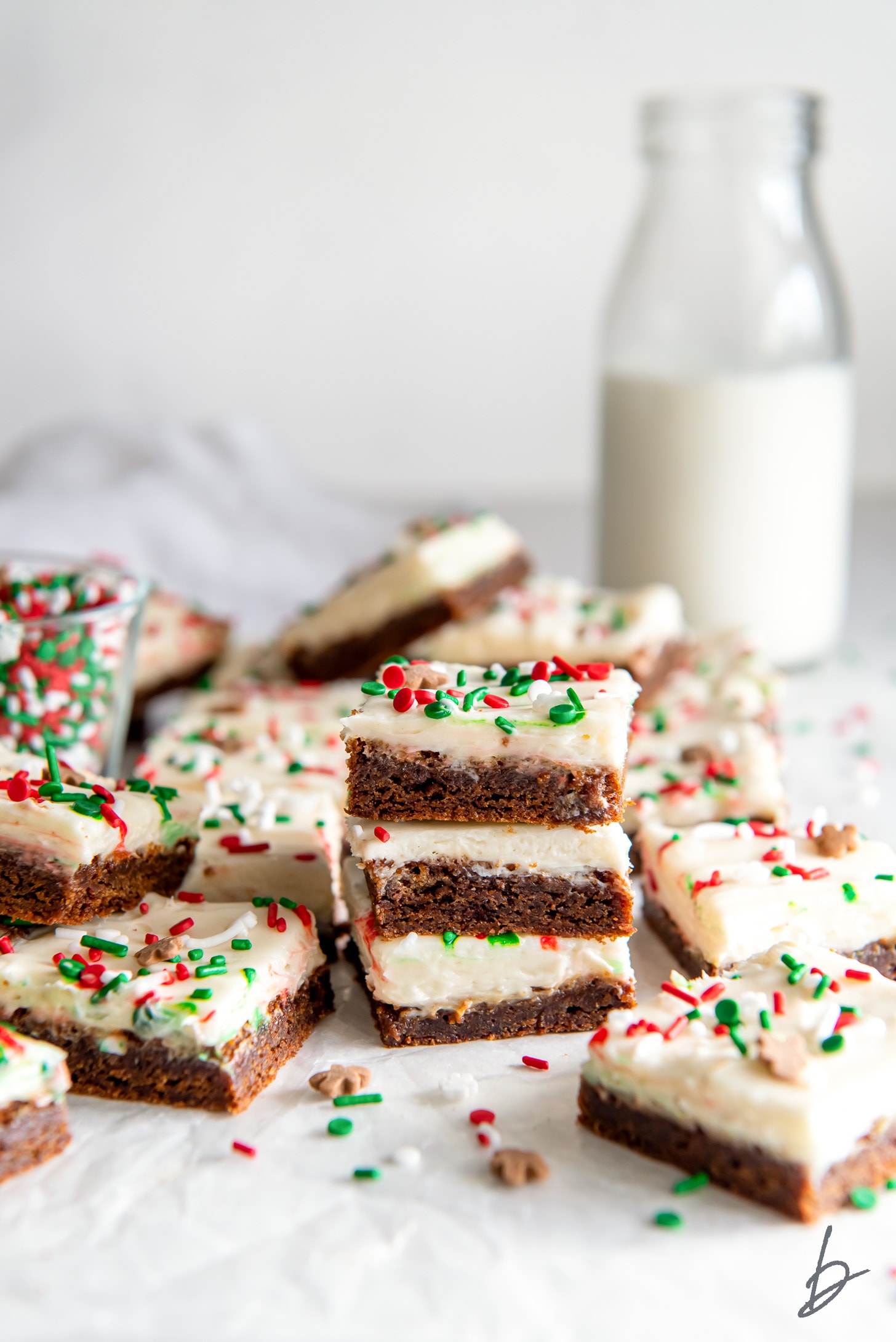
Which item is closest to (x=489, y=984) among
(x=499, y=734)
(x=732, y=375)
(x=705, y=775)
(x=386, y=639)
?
(x=499, y=734)

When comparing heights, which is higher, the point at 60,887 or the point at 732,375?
the point at 732,375

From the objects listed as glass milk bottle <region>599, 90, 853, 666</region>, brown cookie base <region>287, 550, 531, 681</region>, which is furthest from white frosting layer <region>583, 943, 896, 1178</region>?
glass milk bottle <region>599, 90, 853, 666</region>

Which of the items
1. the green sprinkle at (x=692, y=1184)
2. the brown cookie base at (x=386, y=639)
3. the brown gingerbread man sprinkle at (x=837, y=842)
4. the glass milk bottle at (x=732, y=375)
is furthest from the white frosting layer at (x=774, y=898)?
the glass milk bottle at (x=732, y=375)

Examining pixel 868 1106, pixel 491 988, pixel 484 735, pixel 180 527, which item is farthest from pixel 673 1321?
pixel 180 527

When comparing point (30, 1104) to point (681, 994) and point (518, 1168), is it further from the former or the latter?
point (681, 994)

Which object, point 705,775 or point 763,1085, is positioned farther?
point 705,775
